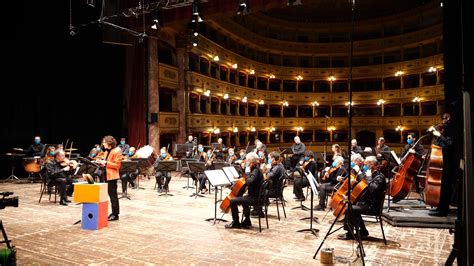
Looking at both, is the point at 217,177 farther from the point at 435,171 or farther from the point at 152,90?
the point at 152,90

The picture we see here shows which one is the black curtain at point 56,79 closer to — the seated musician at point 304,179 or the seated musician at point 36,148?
the seated musician at point 36,148

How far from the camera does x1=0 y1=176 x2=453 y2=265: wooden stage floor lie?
5.24 meters

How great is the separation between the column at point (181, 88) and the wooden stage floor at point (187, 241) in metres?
11.0

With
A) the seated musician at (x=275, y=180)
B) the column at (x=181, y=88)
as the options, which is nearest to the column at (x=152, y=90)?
the column at (x=181, y=88)

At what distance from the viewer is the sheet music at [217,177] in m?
7.14

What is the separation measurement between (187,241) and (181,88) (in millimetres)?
14440

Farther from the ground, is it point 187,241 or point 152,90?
point 152,90

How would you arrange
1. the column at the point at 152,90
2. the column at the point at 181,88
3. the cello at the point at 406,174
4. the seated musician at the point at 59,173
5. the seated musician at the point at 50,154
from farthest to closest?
the column at the point at 181,88, the column at the point at 152,90, the seated musician at the point at 50,154, the seated musician at the point at 59,173, the cello at the point at 406,174

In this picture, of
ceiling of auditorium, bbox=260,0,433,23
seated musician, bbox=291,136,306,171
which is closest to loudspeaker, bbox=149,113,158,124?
seated musician, bbox=291,136,306,171

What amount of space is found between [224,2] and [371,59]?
19069 mm

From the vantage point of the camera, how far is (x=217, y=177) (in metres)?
7.43

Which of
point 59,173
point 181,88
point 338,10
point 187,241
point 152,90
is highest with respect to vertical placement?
point 338,10

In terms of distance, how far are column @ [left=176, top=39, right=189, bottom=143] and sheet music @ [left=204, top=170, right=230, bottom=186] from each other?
12151 mm

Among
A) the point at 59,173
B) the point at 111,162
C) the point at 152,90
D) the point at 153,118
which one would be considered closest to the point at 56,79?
the point at 152,90
